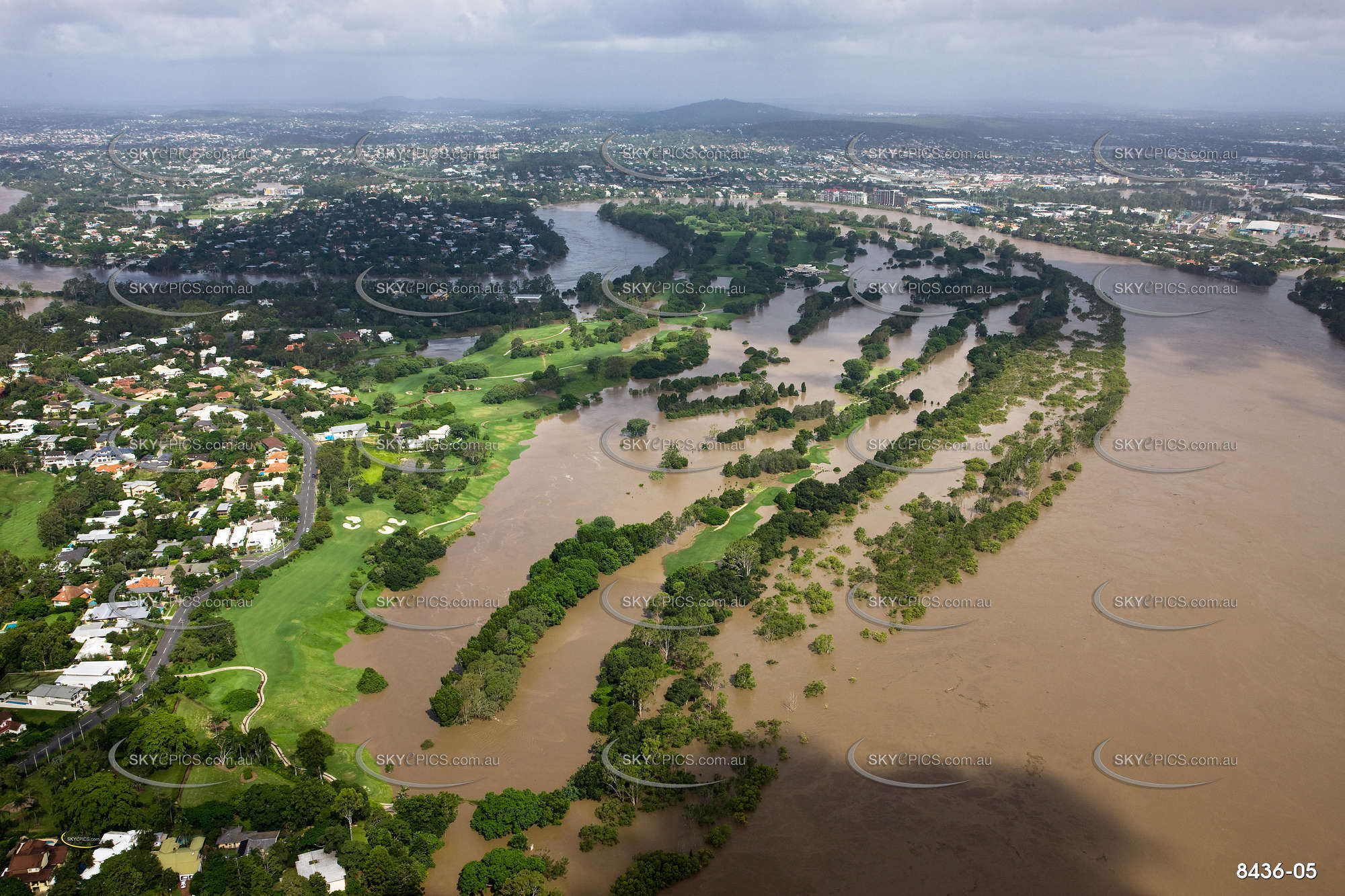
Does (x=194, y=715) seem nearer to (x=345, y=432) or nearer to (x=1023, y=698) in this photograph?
(x=345, y=432)

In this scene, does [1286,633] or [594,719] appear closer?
[594,719]

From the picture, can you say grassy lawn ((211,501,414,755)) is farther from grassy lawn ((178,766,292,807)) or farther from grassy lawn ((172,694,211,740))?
grassy lawn ((178,766,292,807))

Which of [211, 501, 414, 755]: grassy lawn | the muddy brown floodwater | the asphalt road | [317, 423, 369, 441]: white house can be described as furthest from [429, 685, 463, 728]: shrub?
[317, 423, 369, 441]: white house

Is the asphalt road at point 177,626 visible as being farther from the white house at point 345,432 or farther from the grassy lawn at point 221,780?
the grassy lawn at point 221,780

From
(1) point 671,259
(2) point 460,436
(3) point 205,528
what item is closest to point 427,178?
(1) point 671,259

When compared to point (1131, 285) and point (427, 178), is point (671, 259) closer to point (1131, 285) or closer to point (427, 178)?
point (1131, 285)

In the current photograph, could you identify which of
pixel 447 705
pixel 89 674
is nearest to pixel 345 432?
pixel 89 674
